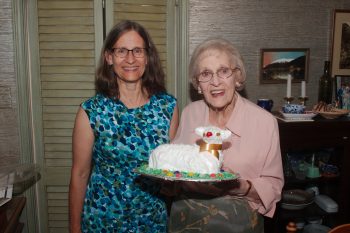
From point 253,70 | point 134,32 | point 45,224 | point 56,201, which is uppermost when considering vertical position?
point 134,32

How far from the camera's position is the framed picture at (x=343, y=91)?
2.36m

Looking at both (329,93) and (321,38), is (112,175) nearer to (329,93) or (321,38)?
(329,93)

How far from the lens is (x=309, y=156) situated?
7.65 ft

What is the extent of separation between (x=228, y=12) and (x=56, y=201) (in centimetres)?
178

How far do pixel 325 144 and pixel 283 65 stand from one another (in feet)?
2.18

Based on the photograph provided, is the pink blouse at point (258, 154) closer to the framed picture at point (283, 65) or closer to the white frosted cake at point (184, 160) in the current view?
the white frosted cake at point (184, 160)

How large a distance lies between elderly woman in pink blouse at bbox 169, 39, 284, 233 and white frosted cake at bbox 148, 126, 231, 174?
0.13 metres

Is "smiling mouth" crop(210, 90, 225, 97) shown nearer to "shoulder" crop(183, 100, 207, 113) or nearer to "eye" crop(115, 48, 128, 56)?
"shoulder" crop(183, 100, 207, 113)

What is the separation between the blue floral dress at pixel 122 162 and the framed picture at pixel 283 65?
41.0 inches

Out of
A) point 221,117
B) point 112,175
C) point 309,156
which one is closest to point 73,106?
point 112,175

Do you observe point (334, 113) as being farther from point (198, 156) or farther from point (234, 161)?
point (198, 156)

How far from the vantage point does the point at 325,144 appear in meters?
2.07

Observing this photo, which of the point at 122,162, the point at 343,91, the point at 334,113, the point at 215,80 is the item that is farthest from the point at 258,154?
the point at 343,91

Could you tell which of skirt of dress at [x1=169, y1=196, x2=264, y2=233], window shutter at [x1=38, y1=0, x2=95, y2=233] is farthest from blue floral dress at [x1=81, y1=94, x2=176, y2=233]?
window shutter at [x1=38, y1=0, x2=95, y2=233]
